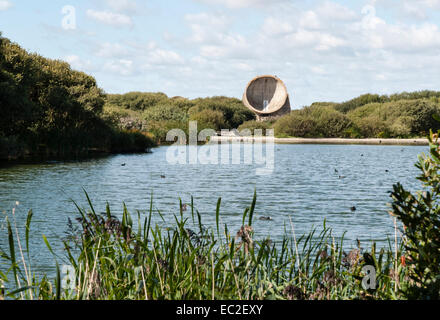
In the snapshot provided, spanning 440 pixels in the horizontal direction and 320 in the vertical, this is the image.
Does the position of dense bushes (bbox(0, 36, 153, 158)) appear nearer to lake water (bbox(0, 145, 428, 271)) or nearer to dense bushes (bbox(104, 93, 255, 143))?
dense bushes (bbox(104, 93, 255, 143))

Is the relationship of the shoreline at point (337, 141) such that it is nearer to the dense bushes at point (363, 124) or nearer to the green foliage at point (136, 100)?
the dense bushes at point (363, 124)

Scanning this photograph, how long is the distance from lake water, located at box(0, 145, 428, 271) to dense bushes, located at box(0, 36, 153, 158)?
2.75m

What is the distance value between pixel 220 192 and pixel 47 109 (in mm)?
15240

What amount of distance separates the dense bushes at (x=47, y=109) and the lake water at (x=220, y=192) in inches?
108

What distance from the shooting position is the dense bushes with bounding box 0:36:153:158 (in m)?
21.1

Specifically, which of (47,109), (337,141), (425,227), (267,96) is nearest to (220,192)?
(425,227)

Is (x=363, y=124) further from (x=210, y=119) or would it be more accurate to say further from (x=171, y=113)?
(x=171, y=113)

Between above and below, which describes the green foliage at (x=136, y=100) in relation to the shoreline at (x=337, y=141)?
above

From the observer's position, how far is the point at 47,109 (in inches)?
1019

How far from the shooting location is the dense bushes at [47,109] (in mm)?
21125

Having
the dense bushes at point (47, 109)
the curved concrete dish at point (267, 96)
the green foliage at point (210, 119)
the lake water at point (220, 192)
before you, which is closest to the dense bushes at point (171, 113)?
the green foliage at point (210, 119)

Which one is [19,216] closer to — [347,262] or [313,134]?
[347,262]
